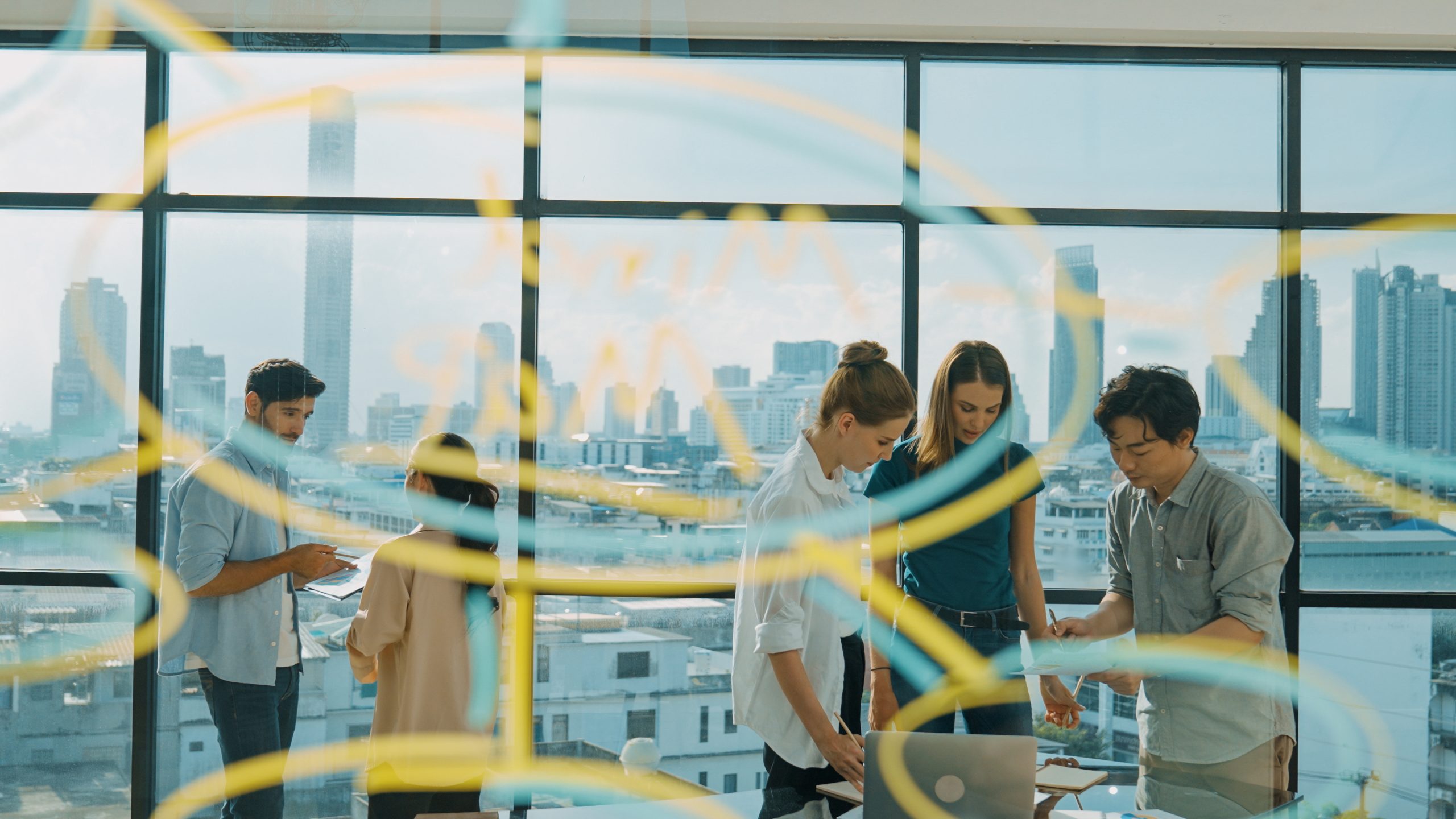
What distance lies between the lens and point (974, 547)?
2.59 metres

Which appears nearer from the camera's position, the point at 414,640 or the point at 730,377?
the point at 414,640

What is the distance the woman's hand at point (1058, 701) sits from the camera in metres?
2.71

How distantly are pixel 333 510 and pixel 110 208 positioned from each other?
134 centimetres

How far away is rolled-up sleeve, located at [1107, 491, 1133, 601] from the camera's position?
2568 millimetres

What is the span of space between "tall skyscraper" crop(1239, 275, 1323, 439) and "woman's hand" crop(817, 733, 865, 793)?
8.05ft

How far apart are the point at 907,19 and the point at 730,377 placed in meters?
1.38

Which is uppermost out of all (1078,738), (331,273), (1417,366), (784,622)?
(331,273)

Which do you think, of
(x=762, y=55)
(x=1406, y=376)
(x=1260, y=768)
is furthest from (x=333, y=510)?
(x=1406, y=376)

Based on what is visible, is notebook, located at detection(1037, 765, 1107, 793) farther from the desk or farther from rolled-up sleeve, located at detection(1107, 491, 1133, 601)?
rolled-up sleeve, located at detection(1107, 491, 1133, 601)

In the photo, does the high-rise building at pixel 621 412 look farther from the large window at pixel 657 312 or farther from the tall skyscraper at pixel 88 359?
the tall skyscraper at pixel 88 359

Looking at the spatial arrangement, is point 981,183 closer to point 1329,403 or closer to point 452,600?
point 1329,403

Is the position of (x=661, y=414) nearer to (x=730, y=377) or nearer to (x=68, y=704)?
(x=730, y=377)

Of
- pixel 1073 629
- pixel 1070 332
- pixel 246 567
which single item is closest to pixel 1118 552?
pixel 1073 629

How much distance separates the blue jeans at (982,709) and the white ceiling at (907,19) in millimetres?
2072
